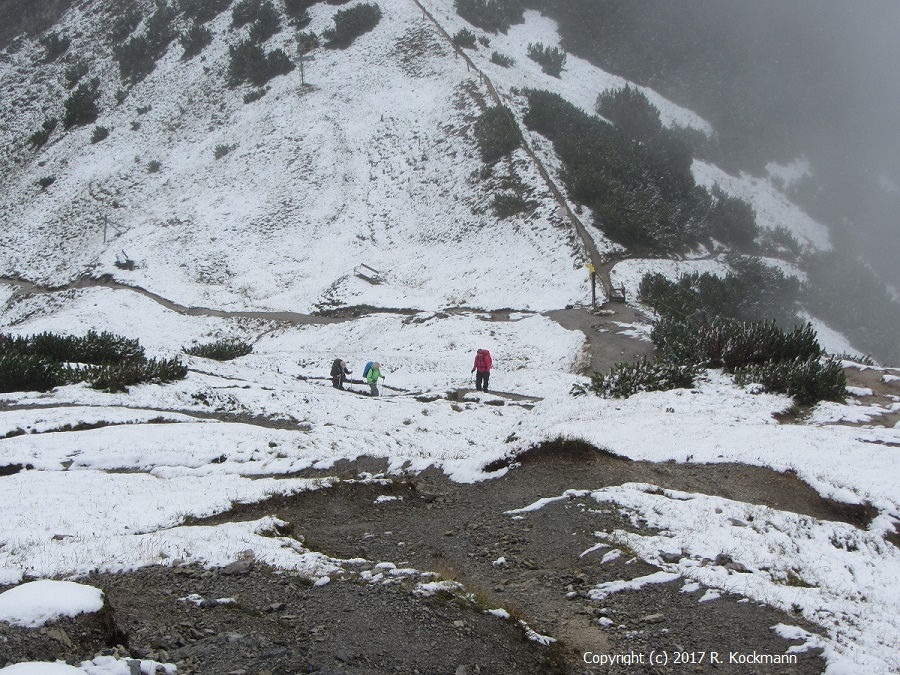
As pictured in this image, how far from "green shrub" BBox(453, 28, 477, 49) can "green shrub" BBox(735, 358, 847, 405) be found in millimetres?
38228

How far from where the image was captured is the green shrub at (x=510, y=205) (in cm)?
3153

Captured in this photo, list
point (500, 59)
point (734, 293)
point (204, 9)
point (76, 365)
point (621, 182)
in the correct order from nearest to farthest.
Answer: point (76, 365) < point (734, 293) < point (621, 182) < point (500, 59) < point (204, 9)

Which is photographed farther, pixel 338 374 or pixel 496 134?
pixel 496 134

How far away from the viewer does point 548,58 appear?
159ft

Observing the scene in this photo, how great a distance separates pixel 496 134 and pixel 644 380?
2477 cm

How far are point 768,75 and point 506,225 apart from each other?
4354cm

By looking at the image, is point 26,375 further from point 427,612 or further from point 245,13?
point 245,13

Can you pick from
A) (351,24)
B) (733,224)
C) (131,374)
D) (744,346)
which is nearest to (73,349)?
(131,374)

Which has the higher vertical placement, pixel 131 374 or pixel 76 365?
pixel 131 374

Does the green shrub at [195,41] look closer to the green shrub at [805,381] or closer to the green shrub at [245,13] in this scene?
the green shrub at [245,13]

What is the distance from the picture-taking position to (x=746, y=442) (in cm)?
909

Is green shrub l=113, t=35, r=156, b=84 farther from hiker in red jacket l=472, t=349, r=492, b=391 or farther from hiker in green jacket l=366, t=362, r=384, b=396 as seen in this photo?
hiker in red jacket l=472, t=349, r=492, b=391

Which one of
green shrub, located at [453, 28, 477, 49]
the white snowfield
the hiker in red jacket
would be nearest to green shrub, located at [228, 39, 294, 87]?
the white snowfield

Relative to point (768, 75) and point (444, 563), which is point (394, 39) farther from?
point (444, 563)
